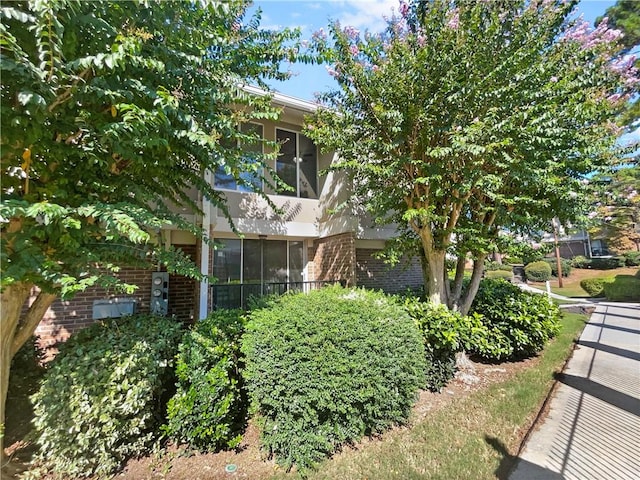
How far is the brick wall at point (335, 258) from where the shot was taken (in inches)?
296

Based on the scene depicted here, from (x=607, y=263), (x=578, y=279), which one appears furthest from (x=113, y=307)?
(x=607, y=263)

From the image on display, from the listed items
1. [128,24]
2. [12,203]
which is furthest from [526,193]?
[12,203]

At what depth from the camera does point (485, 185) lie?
16.7 feet

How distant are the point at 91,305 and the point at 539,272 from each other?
2894cm

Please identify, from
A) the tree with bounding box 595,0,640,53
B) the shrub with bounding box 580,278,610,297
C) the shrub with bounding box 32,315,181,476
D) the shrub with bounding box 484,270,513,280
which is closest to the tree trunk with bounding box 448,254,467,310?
the shrub with bounding box 32,315,181,476

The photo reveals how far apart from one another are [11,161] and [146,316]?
241cm

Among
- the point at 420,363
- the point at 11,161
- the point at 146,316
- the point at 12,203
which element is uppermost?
the point at 11,161

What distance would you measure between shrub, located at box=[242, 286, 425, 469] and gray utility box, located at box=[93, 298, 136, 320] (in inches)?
145

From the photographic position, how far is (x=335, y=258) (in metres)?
8.00

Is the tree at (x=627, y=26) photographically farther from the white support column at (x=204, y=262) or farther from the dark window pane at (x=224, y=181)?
the white support column at (x=204, y=262)

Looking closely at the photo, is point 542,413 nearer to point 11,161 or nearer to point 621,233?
point 11,161

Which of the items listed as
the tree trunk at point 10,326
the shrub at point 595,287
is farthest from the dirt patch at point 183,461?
the shrub at point 595,287

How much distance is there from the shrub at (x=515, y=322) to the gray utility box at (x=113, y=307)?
728cm

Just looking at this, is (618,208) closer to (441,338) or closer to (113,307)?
(441,338)
